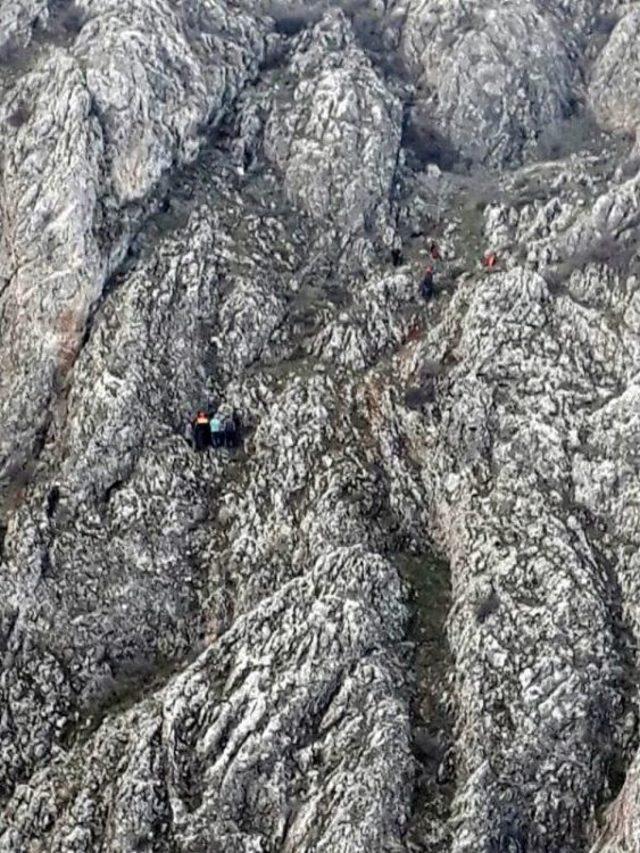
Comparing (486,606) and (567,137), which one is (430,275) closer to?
(567,137)

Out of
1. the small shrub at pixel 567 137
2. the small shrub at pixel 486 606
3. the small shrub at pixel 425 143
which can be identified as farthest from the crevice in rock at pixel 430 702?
the small shrub at pixel 567 137

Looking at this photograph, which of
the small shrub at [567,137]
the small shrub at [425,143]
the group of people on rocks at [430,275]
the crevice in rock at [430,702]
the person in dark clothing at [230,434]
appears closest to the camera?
the crevice in rock at [430,702]

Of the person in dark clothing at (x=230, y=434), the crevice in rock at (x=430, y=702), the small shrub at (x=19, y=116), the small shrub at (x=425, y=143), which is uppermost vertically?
the small shrub at (x=19, y=116)

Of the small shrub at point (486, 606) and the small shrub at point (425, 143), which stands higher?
the small shrub at point (425, 143)

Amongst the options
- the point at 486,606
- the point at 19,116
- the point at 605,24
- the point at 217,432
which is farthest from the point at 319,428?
the point at 605,24

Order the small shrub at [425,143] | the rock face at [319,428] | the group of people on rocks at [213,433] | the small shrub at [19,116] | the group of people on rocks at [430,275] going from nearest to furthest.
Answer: the rock face at [319,428], the group of people on rocks at [213,433], the group of people on rocks at [430,275], the small shrub at [19,116], the small shrub at [425,143]

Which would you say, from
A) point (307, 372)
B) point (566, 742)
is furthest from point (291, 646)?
point (307, 372)

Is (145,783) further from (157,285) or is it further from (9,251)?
(9,251)

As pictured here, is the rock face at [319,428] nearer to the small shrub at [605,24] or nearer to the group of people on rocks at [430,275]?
the small shrub at [605,24]

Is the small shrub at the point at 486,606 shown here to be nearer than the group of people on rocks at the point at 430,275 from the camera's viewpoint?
Yes

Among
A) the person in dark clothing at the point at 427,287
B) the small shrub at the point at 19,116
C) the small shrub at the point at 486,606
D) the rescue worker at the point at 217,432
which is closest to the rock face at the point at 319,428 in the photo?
the small shrub at the point at 486,606
